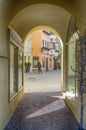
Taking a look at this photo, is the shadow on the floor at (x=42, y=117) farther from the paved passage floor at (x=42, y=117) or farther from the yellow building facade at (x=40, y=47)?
the yellow building facade at (x=40, y=47)

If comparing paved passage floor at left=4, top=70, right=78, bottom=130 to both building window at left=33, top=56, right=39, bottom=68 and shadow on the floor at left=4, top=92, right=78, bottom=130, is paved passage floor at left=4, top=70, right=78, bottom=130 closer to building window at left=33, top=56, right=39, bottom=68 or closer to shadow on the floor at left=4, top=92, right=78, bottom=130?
shadow on the floor at left=4, top=92, right=78, bottom=130

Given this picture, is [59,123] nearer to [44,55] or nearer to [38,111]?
[38,111]

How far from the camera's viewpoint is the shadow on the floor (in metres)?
6.53

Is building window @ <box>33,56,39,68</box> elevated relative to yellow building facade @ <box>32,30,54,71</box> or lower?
lower

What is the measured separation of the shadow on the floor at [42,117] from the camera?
653cm

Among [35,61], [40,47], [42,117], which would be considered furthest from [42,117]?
[40,47]

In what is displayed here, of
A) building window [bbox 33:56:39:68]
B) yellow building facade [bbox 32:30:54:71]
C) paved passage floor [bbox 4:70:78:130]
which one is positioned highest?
yellow building facade [bbox 32:30:54:71]

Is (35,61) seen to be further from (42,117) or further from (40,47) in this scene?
(42,117)

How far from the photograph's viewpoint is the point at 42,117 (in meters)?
7.57

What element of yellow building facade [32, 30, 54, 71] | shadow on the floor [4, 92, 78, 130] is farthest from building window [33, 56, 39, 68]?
shadow on the floor [4, 92, 78, 130]

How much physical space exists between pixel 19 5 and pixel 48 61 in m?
42.5

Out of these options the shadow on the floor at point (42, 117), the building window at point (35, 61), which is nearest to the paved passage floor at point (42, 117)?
the shadow on the floor at point (42, 117)

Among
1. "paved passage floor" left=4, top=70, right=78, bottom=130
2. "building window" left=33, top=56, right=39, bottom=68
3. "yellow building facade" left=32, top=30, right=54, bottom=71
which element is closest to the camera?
"paved passage floor" left=4, top=70, right=78, bottom=130

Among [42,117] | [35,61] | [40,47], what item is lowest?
[42,117]
